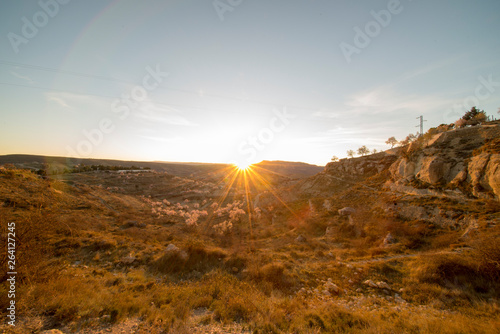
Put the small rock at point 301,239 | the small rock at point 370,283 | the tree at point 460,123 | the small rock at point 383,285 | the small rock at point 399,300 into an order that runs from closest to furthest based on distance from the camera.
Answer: the small rock at point 399,300, the small rock at point 383,285, the small rock at point 370,283, the small rock at point 301,239, the tree at point 460,123

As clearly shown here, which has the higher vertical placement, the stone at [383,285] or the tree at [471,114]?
the tree at [471,114]

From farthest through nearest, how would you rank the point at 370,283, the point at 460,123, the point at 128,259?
the point at 460,123, the point at 128,259, the point at 370,283

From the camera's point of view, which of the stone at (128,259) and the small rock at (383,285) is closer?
the small rock at (383,285)

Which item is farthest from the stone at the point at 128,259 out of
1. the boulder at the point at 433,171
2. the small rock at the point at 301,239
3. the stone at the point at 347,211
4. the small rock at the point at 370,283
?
the boulder at the point at 433,171

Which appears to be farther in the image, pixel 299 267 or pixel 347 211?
pixel 347 211

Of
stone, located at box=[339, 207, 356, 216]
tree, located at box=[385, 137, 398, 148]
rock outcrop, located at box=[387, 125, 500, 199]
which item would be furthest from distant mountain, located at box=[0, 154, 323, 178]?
stone, located at box=[339, 207, 356, 216]

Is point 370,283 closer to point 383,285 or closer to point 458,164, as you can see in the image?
point 383,285

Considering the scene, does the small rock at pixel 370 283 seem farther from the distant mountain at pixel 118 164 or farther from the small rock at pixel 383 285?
the distant mountain at pixel 118 164

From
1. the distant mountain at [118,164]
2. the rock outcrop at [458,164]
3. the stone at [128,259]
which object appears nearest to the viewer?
the stone at [128,259]

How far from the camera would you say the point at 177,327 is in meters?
5.62

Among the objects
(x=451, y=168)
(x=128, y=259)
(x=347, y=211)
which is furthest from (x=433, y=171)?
(x=128, y=259)

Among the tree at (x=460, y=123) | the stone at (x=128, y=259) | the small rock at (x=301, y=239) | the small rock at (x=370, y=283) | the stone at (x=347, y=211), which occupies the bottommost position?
the small rock at (x=301, y=239)

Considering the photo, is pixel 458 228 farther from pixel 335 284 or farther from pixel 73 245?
pixel 73 245

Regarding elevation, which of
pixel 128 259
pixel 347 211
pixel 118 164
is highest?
pixel 118 164
